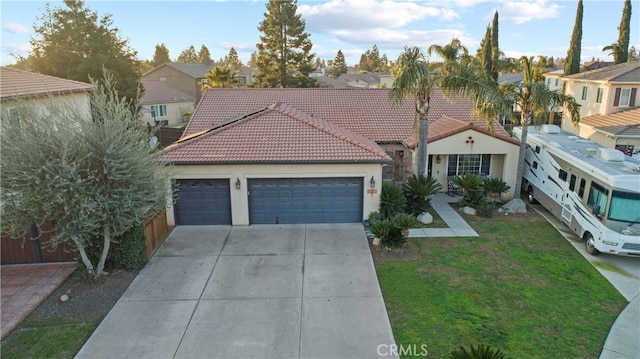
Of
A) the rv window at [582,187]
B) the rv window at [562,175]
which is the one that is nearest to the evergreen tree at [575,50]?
the rv window at [562,175]

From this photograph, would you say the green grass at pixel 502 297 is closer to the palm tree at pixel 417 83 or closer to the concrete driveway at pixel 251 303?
the concrete driveway at pixel 251 303

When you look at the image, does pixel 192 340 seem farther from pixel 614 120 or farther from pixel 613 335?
pixel 614 120

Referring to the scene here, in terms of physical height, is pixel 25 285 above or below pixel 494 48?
below

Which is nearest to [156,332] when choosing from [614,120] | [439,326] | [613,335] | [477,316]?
[439,326]

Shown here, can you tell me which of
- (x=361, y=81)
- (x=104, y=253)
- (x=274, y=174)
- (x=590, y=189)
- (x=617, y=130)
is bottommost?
(x=104, y=253)

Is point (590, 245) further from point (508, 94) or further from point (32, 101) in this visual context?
point (32, 101)

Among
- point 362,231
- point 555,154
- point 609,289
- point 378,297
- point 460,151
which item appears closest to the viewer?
point 378,297

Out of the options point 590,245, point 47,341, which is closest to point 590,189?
point 590,245
